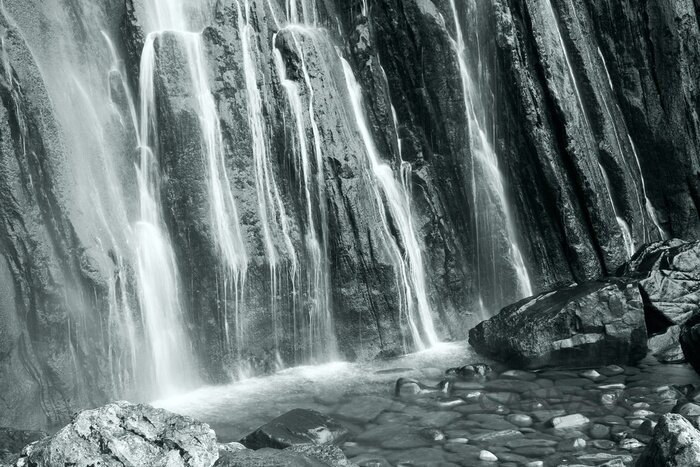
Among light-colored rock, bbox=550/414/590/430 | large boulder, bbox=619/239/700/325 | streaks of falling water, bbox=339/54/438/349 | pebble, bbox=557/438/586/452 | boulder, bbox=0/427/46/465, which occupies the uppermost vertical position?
streaks of falling water, bbox=339/54/438/349

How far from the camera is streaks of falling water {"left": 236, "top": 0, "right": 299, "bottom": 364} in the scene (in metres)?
14.1

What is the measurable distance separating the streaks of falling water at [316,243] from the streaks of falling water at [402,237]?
4.43 ft

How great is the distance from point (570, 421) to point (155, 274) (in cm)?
740

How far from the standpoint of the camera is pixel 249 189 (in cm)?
1418

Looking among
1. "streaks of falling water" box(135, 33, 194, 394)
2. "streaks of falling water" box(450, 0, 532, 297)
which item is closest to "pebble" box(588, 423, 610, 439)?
"streaks of falling water" box(450, 0, 532, 297)

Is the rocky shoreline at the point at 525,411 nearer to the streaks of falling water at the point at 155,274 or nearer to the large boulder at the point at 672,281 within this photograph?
the large boulder at the point at 672,281

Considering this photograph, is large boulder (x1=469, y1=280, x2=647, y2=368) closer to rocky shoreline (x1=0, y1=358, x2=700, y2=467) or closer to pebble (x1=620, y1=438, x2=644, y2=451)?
rocky shoreline (x1=0, y1=358, x2=700, y2=467)

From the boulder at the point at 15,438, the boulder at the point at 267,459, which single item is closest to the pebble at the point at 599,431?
the boulder at the point at 267,459

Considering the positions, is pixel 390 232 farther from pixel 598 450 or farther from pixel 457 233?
pixel 598 450

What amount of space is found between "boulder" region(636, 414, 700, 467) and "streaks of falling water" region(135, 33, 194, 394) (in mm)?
8111

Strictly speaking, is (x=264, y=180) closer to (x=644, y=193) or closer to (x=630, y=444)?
(x=630, y=444)

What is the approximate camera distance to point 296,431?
33.2ft

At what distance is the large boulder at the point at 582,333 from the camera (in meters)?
12.8

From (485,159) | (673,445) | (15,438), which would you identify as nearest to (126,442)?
(15,438)
